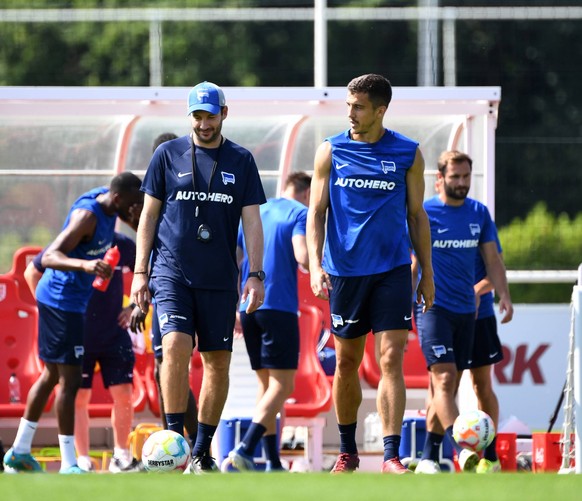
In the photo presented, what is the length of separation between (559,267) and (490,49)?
17.6ft

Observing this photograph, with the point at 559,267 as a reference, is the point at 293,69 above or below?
above

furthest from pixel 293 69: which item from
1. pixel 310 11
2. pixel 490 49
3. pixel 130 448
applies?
pixel 130 448

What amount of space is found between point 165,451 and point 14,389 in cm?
380

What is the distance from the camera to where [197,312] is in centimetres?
842

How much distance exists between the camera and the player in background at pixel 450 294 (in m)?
10.1

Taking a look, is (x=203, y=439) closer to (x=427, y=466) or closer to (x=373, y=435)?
(x=427, y=466)

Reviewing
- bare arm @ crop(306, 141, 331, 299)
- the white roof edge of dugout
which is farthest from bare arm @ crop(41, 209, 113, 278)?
bare arm @ crop(306, 141, 331, 299)

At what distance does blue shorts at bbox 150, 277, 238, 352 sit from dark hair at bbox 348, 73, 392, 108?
4.53 ft

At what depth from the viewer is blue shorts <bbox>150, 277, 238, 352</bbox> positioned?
8312 millimetres

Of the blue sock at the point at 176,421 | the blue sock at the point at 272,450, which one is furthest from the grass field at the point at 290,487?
the blue sock at the point at 272,450

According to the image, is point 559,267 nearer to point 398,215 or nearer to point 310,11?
point 310,11

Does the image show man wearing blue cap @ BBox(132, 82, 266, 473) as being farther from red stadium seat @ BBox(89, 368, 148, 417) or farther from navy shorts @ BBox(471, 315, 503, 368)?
red stadium seat @ BBox(89, 368, 148, 417)

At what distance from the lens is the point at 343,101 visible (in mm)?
10930

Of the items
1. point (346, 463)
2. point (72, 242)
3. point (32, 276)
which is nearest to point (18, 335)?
point (32, 276)
